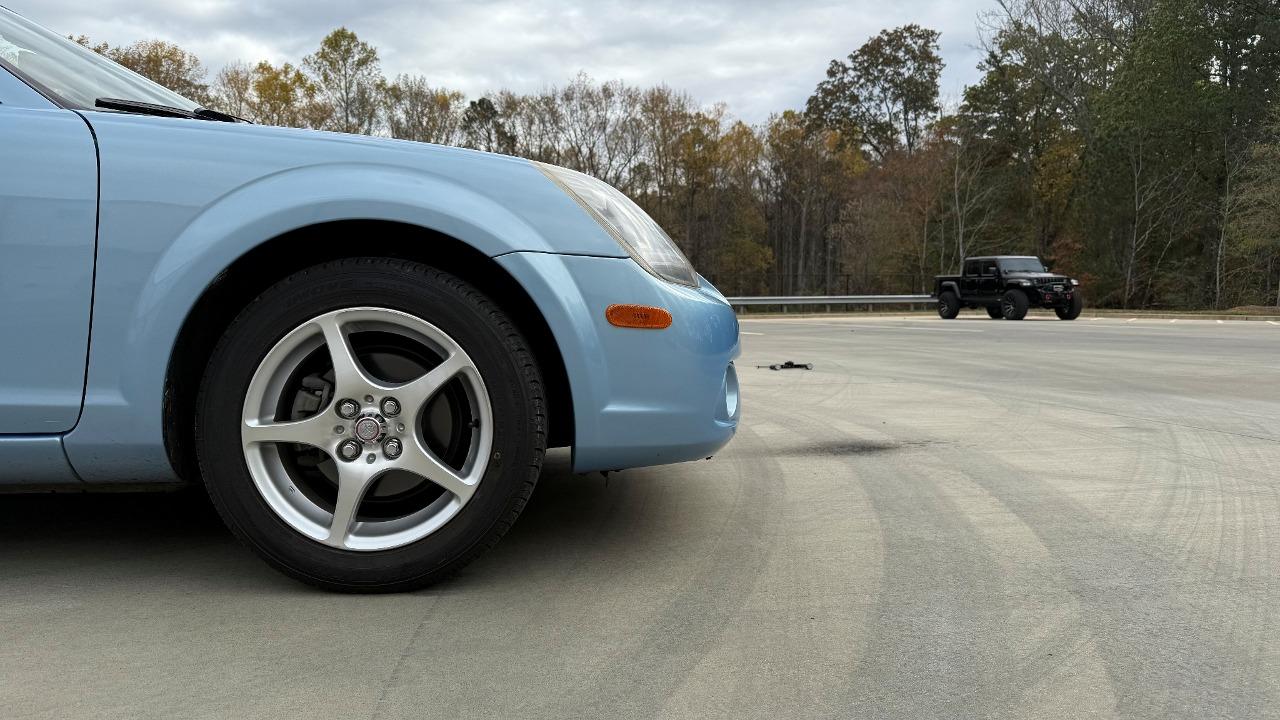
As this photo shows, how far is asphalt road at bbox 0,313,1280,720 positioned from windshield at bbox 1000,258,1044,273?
66.2 ft

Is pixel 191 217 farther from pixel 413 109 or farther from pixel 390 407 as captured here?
pixel 413 109

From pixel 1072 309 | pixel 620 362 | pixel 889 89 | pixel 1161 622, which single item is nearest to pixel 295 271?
pixel 620 362

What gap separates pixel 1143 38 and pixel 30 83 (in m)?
40.4

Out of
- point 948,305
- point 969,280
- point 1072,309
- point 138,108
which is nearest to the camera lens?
point 138,108

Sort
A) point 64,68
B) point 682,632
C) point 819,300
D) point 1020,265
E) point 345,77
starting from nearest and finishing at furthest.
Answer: point 682,632 → point 64,68 → point 1020,265 → point 819,300 → point 345,77

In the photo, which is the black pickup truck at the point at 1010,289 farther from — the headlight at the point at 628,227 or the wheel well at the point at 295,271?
the wheel well at the point at 295,271

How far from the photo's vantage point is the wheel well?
2187mm

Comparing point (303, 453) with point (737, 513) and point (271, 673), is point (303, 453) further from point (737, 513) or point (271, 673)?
point (737, 513)

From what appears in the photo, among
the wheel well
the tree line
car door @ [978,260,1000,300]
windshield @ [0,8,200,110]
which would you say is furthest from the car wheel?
the tree line

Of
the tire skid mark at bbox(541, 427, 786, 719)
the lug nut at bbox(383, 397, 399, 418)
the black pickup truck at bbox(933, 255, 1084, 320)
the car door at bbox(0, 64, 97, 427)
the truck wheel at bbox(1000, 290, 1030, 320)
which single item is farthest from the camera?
the truck wheel at bbox(1000, 290, 1030, 320)

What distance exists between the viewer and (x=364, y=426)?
2129 mm

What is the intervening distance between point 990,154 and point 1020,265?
24.1 metres

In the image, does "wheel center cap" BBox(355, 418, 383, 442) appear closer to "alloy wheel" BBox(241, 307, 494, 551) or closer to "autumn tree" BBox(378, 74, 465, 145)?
"alloy wheel" BBox(241, 307, 494, 551)

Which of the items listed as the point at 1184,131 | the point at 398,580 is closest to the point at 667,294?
the point at 398,580
